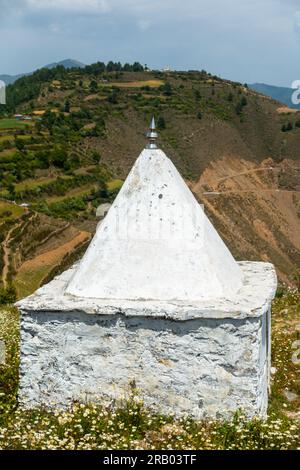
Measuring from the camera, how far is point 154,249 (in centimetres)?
797

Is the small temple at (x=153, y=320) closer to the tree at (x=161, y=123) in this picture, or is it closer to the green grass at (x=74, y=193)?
the green grass at (x=74, y=193)

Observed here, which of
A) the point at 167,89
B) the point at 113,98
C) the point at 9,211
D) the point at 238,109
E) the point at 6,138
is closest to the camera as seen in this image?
the point at 9,211

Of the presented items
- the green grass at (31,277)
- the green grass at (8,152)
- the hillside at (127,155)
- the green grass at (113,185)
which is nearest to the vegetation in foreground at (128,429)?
the hillside at (127,155)

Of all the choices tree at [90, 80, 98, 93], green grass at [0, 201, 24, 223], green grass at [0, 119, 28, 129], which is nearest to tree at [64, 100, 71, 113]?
tree at [90, 80, 98, 93]

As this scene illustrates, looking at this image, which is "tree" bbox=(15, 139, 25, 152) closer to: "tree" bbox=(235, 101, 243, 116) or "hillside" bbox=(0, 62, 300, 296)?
"hillside" bbox=(0, 62, 300, 296)

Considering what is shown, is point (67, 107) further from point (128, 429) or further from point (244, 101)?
point (128, 429)

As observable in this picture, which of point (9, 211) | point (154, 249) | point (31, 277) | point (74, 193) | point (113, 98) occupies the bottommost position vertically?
point (31, 277)

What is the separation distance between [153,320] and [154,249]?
3.00 feet

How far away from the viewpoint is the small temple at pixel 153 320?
7.47 metres

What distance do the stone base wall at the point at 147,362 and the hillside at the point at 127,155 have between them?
2129 centimetres

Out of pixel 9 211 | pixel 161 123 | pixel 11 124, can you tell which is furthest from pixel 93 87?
pixel 9 211

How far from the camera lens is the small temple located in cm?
747

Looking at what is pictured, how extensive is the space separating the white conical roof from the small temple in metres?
0.01

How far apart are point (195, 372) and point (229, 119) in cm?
8431
